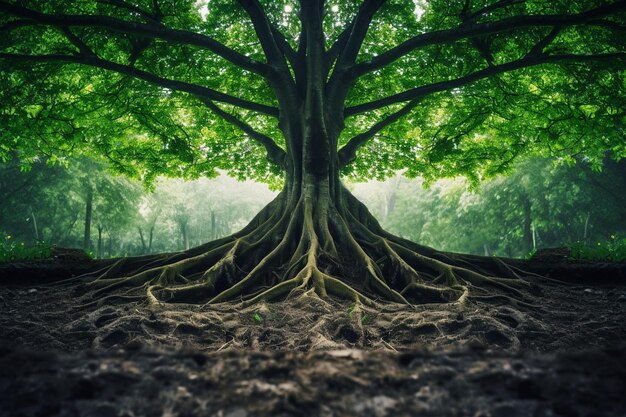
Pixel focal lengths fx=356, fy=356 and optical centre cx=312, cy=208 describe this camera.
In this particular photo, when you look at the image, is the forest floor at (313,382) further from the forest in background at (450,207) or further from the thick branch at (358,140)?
the forest in background at (450,207)

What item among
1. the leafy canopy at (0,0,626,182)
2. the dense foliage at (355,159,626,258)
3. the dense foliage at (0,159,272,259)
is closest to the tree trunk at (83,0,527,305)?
the leafy canopy at (0,0,626,182)

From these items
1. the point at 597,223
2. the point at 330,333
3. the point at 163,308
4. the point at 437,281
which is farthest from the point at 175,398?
the point at 597,223

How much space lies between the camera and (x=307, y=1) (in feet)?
23.9

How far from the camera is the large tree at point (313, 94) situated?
5.80 meters

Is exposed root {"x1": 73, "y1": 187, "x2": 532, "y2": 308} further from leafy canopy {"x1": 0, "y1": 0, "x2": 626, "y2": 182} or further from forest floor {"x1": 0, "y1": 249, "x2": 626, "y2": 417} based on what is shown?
forest floor {"x1": 0, "y1": 249, "x2": 626, "y2": 417}

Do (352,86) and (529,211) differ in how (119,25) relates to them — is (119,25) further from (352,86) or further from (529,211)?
(529,211)

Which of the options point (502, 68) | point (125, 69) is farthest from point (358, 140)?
point (125, 69)

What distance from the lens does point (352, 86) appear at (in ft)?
31.9

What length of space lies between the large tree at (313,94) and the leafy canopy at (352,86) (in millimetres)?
42

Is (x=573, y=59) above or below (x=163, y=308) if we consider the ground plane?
above

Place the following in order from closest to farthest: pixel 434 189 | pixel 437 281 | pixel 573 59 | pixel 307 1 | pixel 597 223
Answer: pixel 437 281, pixel 573 59, pixel 307 1, pixel 597 223, pixel 434 189

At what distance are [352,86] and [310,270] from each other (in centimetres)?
620

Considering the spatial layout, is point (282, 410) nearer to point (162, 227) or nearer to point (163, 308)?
point (163, 308)

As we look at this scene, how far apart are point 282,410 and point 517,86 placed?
9.99 metres
